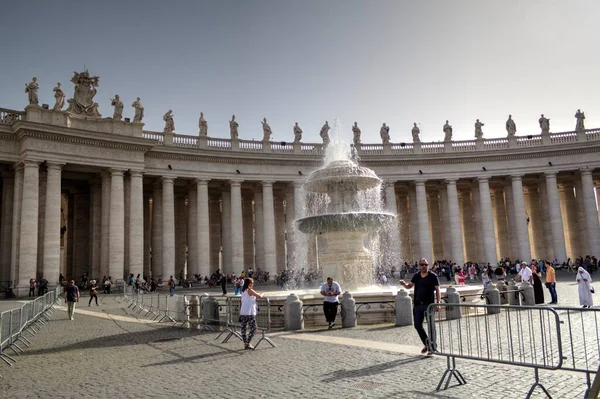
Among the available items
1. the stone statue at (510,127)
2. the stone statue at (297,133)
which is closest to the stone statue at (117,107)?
the stone statue at (297,133)

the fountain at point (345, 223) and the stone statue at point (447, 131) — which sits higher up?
the stone statue at point (447, 131)

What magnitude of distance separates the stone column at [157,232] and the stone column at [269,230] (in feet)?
33.3

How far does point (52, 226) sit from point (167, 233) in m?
9.86

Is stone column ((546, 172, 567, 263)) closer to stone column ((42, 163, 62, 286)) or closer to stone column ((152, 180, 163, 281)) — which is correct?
stone column ((152, 180, 163, 281))

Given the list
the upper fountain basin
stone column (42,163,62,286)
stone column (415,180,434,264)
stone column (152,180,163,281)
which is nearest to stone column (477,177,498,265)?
stone column (415,180,434,264)

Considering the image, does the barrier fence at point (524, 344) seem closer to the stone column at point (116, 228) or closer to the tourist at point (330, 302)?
the tourist at point (330, 302)

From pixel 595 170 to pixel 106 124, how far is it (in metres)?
50.6

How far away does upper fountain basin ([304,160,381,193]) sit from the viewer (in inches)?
969

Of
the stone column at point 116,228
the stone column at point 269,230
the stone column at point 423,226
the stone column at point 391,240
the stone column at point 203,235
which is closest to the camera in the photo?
the stone column at point 116,228

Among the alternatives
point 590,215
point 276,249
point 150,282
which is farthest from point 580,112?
point 150,282

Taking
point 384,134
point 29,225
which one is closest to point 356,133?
point 384,134

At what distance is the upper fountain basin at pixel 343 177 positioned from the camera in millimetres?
24617

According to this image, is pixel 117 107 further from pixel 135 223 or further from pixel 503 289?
pixel 503 289

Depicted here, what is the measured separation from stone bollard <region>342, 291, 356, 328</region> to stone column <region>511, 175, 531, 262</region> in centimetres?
4082
